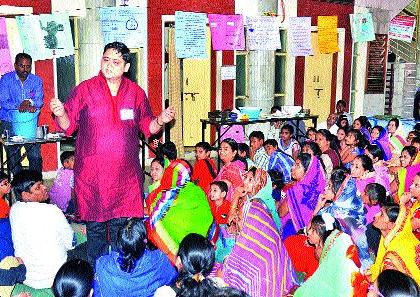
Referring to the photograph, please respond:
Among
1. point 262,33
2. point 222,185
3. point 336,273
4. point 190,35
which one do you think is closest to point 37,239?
point 336,273

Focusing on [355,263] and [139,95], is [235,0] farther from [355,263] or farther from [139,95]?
[355,263]

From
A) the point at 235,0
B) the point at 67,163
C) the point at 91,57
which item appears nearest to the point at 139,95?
the point at 67,163

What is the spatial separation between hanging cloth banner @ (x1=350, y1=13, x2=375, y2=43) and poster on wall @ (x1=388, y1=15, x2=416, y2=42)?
166cm

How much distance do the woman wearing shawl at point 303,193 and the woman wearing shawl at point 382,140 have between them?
2.44 m

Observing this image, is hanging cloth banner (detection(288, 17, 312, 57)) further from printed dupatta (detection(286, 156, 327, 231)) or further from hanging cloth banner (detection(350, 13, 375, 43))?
printed dupatta (detection(286, 156, 327, 231))

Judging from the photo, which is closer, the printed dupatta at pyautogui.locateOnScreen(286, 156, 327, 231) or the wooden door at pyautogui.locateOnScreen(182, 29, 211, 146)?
the printed dupatta at pyautogui.locateOnScreen(286, 156, 327, 231)

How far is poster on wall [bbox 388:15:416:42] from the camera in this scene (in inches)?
556

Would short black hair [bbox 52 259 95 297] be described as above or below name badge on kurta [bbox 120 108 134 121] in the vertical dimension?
below

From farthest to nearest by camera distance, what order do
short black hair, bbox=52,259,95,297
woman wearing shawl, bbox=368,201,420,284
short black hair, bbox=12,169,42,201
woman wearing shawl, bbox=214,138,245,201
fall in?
woman wearing shawl, bbox=214,138,245,201 → short black hair, bbox=12,169,42,201 → woman wearing shawl, bbox=368,201,420,284 → short black hair, bbox=52,259,95,297

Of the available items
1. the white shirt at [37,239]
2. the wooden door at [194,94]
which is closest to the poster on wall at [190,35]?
the wooden door at [194,94]

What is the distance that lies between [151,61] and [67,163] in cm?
363

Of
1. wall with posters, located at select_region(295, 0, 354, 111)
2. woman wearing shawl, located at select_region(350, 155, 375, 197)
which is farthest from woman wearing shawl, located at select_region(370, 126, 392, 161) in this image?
wall with posters, located at select_region(295, 0, 354, 111)

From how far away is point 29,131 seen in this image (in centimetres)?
654

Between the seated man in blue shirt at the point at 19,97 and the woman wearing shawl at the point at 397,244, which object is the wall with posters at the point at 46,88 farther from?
the woman wearing shawl at the point at 397,244
